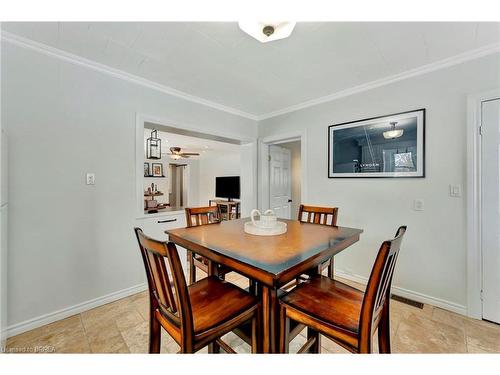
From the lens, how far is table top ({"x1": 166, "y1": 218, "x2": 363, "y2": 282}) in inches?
40.1

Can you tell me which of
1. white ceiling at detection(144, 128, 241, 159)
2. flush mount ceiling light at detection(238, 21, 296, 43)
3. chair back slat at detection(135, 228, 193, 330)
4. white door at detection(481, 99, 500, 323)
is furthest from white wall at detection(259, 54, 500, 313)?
white ceiling at detection(144, 128, 241, 159)

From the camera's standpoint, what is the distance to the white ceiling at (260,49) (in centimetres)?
160

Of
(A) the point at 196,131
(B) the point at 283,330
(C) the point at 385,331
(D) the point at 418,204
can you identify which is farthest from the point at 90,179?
(D) the point at 418,204

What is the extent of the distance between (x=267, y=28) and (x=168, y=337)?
2.36 m

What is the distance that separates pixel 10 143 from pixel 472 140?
379 cm

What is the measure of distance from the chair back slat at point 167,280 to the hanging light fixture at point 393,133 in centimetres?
248

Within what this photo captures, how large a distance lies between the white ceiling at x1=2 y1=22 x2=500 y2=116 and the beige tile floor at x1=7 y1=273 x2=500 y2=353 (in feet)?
7.59

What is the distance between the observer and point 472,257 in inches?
74.9

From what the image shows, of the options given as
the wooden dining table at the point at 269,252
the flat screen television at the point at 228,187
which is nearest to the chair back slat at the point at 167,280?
the wooden dining table at the point at 269,252

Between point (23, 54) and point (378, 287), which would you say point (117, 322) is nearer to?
point (378, 287)

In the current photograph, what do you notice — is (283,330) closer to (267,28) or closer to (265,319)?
(265,319)

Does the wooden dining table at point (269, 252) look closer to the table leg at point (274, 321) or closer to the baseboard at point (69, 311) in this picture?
the table leg at point (274, 321)

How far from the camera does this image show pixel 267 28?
1441mm
